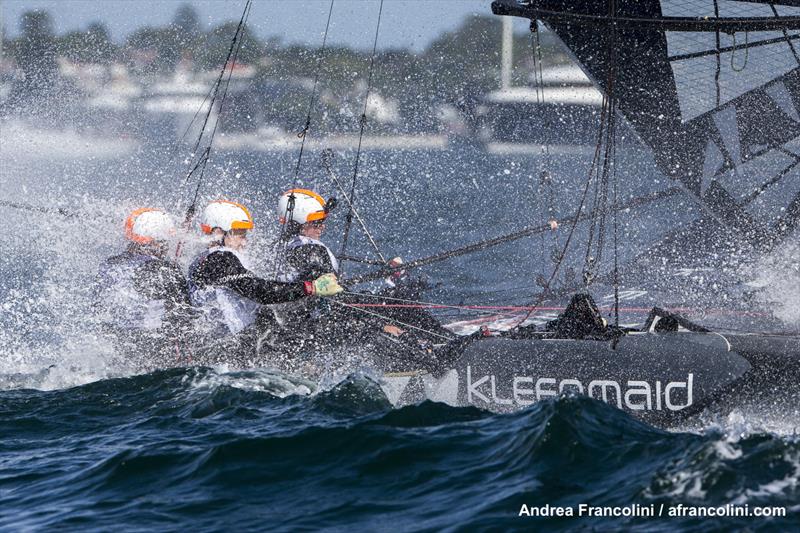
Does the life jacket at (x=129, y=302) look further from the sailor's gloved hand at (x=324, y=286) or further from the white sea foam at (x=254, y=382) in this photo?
the sailor's gloved hand at (x=324, y=286)

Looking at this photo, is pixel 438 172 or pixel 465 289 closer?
pixel 465 289

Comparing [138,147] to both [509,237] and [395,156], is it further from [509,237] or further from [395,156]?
[509,237]

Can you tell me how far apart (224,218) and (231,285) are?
0.50m

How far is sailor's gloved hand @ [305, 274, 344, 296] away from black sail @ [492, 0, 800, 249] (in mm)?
1957

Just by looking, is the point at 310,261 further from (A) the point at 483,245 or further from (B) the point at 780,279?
(B) the point at 780,279

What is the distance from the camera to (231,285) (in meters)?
5.98

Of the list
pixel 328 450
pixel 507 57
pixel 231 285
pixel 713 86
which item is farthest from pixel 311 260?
pixel 507 57

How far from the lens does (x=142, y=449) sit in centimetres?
453

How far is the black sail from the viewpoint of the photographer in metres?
6.60

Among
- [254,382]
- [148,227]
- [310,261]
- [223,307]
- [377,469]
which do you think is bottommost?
[377,469]

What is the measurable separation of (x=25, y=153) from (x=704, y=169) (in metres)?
24.9

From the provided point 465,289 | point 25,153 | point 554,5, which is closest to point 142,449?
point 554,5

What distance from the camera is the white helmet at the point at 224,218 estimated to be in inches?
248

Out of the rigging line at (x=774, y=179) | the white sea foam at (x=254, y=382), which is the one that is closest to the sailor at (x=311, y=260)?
the white sea foam at (x=254, y=382)
